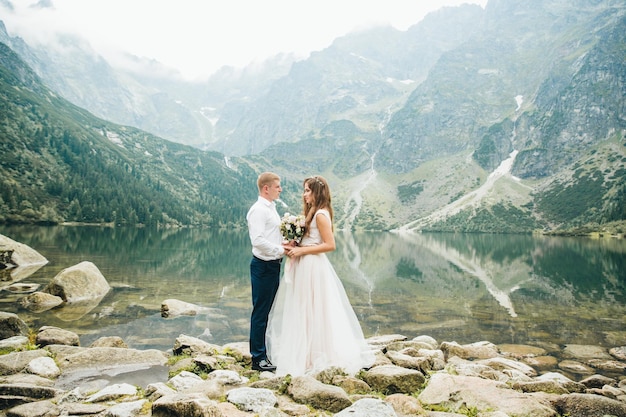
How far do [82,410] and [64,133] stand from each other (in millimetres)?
219787

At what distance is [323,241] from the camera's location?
29.9 ft

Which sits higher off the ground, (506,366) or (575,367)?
(506,366)

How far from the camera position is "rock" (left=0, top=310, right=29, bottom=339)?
11.9 m

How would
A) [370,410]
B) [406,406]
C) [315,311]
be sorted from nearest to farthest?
[370,410]
[406,406]
[315,311]

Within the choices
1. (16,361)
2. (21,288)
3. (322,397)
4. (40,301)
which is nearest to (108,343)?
(16,361)

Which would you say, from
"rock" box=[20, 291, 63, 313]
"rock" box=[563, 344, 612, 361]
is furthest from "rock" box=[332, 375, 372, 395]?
"rock" box=[20, 291, 63, 313]

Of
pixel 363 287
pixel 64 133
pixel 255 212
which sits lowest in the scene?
pixel 363 287

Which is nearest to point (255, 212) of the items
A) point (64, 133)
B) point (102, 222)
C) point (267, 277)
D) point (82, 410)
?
point (267, 277)

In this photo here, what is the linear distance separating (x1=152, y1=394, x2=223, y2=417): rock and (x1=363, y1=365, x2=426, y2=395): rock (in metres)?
3.71

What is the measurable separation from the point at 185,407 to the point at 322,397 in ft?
7.97

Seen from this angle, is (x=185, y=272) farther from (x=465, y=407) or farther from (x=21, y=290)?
(x=465, y=407)

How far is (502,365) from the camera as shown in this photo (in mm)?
12383

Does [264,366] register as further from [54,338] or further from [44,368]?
[54,338]

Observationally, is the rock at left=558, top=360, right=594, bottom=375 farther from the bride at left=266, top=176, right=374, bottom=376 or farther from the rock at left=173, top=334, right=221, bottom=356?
the rock at left=173, top=334, right=221, bottom=356
